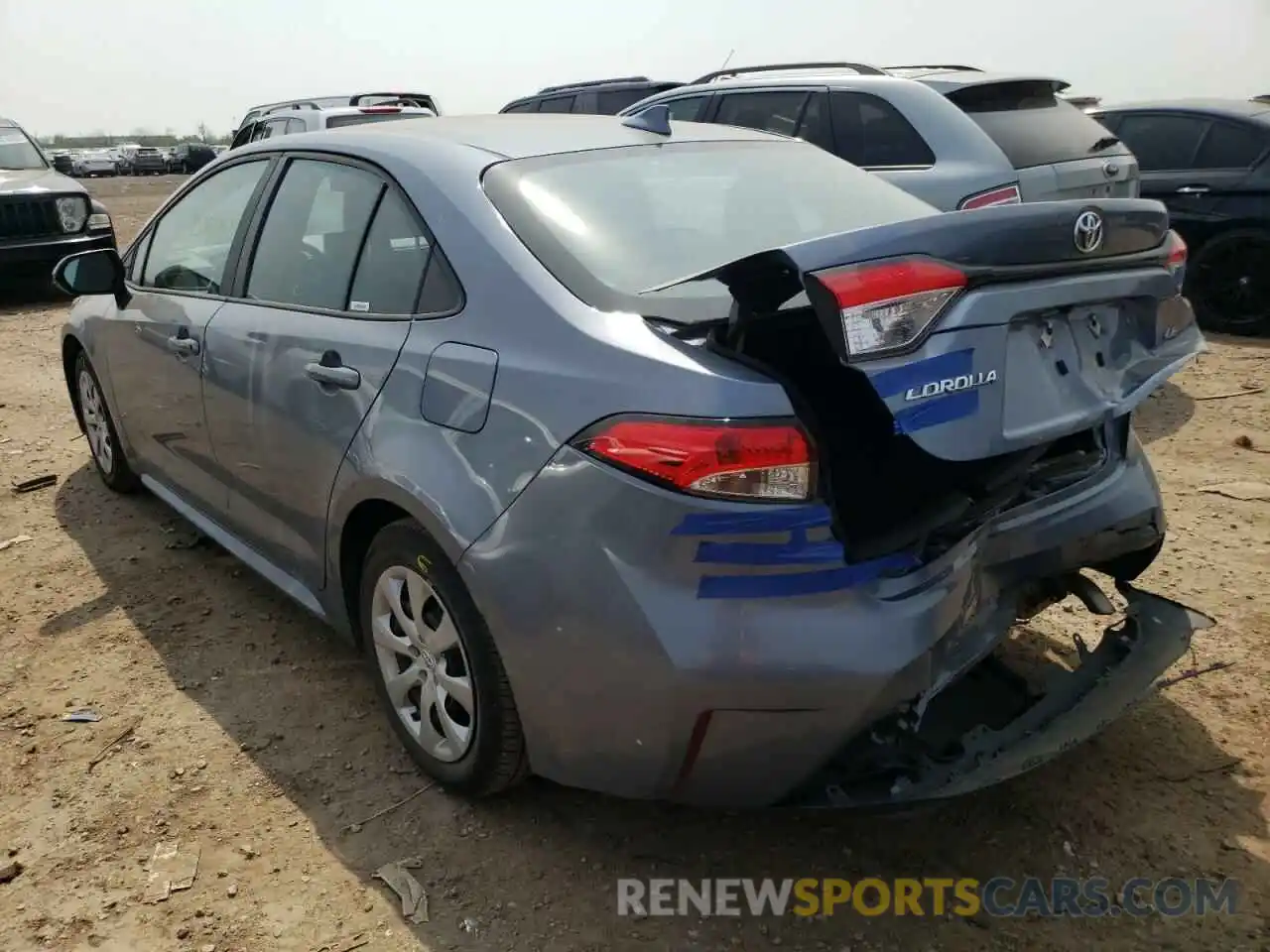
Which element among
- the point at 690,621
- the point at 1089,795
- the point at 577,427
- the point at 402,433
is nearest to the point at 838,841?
the point at 1089,795

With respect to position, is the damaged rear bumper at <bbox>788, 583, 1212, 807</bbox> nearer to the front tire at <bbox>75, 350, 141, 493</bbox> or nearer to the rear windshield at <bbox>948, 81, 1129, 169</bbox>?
the rear windshield at <bbox>948, 81, 1129, 169</bbox>

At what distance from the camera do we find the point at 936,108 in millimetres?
5516

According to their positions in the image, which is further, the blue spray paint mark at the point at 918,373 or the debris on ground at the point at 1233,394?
the debris on ground at the point at 1233,394

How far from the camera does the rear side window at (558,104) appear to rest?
434 inches

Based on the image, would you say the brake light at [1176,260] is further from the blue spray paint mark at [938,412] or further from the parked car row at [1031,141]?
the parked car row at [1031,141]

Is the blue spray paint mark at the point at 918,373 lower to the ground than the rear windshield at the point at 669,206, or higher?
lower

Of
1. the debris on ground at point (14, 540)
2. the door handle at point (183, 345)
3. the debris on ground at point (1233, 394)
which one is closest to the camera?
the door handle at point (183, 345)

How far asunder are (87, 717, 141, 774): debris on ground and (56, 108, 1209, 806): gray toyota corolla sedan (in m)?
0.61

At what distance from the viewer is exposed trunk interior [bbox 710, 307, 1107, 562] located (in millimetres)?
2043

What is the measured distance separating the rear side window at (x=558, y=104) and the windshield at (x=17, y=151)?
5.24m

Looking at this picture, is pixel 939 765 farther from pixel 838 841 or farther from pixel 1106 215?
pixel 1106 215

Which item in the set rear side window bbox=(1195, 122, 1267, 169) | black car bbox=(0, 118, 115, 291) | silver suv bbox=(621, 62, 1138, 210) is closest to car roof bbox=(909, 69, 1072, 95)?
silver suv bbox=(621, 62, 1138, 210)

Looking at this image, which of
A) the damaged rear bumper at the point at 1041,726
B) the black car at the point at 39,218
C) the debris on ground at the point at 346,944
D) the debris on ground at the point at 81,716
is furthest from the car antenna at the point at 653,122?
the black car at the point at 39,218

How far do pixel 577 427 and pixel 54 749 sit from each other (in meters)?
2.00
